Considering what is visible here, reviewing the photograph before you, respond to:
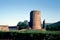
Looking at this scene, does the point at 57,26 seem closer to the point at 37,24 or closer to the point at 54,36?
the point at 37,24

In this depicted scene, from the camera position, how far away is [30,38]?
2027cm

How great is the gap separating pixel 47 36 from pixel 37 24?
76.6ft

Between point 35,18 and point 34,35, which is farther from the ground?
point 35,18

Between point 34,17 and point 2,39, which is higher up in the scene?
point 34,17

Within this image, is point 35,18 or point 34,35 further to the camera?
point 35,18

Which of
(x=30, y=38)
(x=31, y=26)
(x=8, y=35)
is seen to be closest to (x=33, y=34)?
(x=30, y=38)

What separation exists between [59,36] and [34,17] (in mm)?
24332

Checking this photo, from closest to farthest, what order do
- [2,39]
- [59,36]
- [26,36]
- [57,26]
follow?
[59,36] < [26,36] < [2,39] < [57,26]

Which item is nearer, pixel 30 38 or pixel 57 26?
pixel 30 38

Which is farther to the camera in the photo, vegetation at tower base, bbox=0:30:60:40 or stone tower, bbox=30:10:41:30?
stone tower, bbox=30:10:41:30

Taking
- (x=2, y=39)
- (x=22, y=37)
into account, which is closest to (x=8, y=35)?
(x=2, y=39)

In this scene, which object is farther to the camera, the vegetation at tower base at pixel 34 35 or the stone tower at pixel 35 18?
the stone tower at pixel 35 18

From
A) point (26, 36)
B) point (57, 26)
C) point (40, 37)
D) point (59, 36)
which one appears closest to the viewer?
point (59, 36)

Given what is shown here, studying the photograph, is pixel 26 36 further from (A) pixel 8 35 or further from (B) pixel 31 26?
(B) pixel 31 26
